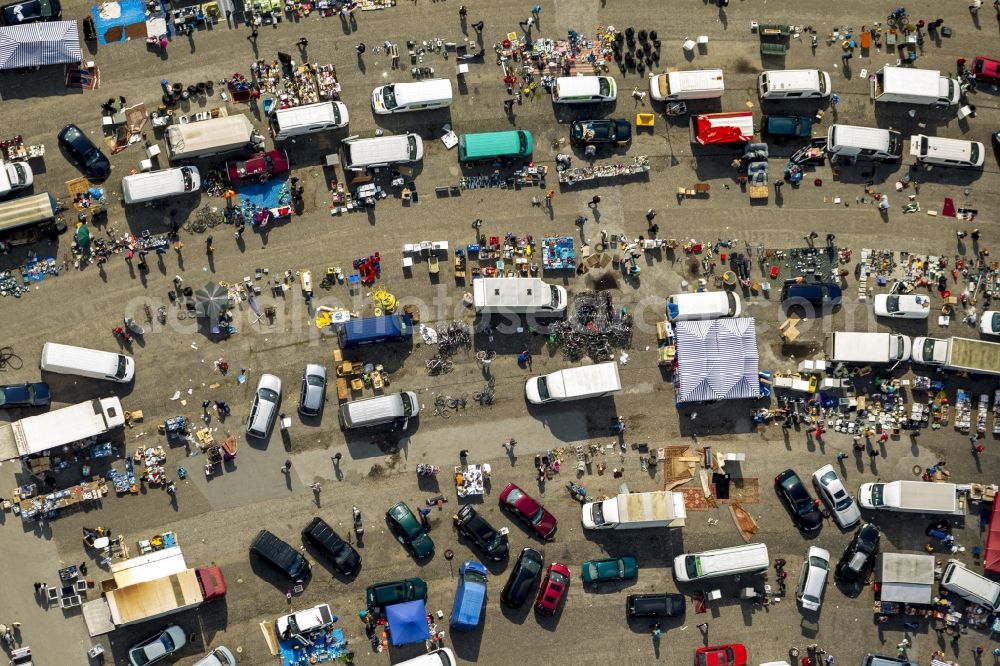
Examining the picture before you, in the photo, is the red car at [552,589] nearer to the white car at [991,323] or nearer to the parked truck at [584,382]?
the parked truck at [584,382]

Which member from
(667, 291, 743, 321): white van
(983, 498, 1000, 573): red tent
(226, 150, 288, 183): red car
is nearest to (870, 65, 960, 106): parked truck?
(667, 291, 743, 321): white van

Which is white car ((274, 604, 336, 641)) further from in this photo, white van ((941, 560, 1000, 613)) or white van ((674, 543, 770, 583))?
white van ((941, 560, 1000, 613))

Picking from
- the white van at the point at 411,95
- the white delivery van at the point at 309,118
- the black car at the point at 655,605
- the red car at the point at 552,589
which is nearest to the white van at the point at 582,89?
the white van at the point at 411,95

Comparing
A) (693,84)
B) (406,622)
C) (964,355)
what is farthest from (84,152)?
(964,355)

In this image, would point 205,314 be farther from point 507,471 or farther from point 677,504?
point 677,504

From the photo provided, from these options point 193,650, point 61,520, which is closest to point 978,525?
point 193,650
